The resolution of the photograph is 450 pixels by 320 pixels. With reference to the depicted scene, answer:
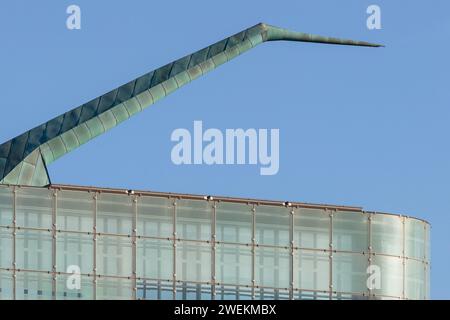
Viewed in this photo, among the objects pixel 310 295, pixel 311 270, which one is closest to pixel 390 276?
pixel 310 295

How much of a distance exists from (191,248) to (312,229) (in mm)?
8057

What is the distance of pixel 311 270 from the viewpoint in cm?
16138

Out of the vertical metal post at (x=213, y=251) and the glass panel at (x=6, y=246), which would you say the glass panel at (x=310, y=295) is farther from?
the glass panel at (x=6, y=246)

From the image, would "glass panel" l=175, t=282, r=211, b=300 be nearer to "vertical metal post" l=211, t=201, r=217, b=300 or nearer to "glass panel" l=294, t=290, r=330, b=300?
"vertical metal post" l=211, t=201, r=217, b=300

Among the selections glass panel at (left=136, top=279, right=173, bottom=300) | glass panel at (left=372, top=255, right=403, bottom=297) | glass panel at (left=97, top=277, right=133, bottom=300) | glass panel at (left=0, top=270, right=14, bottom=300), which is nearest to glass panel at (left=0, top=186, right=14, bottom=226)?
glass panel at (left=0, top=270, right=14, bottom=300)

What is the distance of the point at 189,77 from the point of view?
17600 cm

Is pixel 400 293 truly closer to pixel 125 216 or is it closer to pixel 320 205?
pixel 320 205

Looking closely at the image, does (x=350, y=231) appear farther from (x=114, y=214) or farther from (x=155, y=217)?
(x=114, y=214)

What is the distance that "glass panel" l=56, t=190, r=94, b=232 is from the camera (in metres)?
155

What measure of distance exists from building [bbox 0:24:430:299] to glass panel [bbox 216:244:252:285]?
0.06 metres

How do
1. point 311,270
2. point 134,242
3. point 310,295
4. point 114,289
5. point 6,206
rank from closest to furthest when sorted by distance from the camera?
point 6,206 → point 134,242 → point 114,289 → point 311,270 → point 310,295

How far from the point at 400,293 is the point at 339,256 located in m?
5.61

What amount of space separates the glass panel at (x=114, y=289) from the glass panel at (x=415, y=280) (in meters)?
19.4
